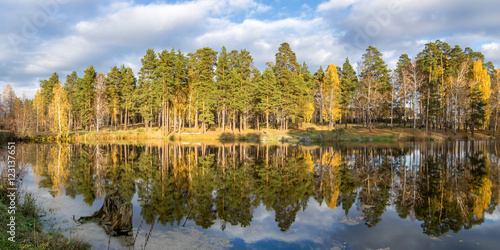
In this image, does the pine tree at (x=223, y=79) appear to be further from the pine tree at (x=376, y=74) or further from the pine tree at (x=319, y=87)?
the pine tree at (x=376, y=74)

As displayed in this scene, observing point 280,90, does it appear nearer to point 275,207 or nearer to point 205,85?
point 205,85

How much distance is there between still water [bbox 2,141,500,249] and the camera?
25.4 ft

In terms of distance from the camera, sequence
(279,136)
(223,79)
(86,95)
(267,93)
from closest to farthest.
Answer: (279,136) → (267,93) → (223,79) → (86,95)

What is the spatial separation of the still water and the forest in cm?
3485

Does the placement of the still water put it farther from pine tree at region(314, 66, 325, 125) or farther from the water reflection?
pine tree at region(314, 66, 325, 125)

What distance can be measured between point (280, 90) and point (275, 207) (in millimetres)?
45710

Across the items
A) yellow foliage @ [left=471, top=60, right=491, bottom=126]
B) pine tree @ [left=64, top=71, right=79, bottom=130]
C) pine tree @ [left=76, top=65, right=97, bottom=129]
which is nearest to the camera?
yellow foliage @ [left=471, top=60, right=491, bottom=126]

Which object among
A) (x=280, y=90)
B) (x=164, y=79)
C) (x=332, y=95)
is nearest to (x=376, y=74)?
(x=332, y=95)

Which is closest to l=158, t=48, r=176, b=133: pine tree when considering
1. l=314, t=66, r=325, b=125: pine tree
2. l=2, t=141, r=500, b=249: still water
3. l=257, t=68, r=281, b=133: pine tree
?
l=257, t=68, r=281, b=133: pine tree

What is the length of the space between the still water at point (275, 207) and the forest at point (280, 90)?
3485 cm

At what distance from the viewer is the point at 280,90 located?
55.2m

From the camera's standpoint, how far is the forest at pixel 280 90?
5138 cm

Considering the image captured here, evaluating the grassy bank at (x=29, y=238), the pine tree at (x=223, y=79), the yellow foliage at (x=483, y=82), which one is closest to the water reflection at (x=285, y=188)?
the grassy bank at (x=29, y=238)

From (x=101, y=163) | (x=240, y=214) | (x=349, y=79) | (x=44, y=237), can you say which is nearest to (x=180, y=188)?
(x=240, y=214)
